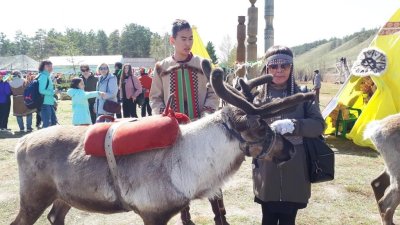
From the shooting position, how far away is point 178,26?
154 inches

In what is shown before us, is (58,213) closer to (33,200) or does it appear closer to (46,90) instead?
(33,200)

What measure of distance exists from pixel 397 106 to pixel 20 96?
11.3 meters

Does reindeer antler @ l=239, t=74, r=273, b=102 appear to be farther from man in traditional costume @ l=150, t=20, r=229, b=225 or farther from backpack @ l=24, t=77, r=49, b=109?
backpack @ l=24, t=77, r=49, b=109

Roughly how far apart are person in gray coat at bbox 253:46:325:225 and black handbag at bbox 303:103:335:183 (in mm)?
50

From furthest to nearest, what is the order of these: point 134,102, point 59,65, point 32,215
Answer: point 59,65 → point 134,102 → point 32,215

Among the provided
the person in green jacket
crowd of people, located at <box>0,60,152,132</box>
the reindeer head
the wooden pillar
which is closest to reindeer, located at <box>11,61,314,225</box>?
the reindeer head

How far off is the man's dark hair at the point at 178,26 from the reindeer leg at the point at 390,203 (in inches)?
129

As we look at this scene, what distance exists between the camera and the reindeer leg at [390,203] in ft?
15.7

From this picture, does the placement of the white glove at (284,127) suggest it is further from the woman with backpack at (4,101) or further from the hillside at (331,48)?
the hillside at (331,48)

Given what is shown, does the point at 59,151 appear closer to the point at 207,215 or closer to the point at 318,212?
the point at 207,215

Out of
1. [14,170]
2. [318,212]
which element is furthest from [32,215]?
[14,170]

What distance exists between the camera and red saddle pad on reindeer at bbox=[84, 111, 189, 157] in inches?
120

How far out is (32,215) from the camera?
3451 mm

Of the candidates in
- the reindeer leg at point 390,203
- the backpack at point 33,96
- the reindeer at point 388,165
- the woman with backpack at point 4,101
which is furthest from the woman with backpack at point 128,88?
the reindeer leg at point 390,203
